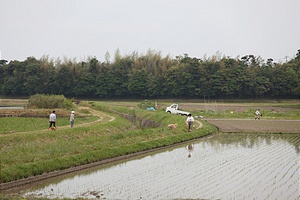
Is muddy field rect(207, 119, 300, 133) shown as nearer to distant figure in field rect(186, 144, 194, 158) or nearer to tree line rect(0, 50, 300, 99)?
distant figure in field rect(186, 144, 194, 158)

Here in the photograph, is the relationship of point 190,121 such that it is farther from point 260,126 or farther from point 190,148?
point 260,126

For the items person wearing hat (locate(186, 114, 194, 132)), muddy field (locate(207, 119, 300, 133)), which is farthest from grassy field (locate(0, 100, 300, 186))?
muddy field (locate(207, 119, 300, 133))

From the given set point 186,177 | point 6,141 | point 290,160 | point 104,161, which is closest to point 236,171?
point 186,177

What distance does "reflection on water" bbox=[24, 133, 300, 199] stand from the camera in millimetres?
11414

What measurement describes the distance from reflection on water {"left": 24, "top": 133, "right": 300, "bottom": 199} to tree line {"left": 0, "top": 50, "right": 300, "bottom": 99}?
50684 mm

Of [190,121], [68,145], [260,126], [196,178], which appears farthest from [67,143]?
[260,126]

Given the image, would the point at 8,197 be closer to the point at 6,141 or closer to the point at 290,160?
the point at 6,141

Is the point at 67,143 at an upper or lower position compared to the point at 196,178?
upper

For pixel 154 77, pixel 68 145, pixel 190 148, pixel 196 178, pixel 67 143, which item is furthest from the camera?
pixel 154 77

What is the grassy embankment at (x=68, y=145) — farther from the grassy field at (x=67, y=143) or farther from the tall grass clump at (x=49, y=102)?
the tall grass clump at (x=49, y=102)

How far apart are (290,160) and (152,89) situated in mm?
57637

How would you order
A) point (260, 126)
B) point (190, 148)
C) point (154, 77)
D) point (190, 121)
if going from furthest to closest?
1. point (154, 77)
2. point (260, 126)
3. point (190, 121)
4. point (190, 148)

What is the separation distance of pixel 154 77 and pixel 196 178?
207ft

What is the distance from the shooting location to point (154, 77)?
7619 cm
